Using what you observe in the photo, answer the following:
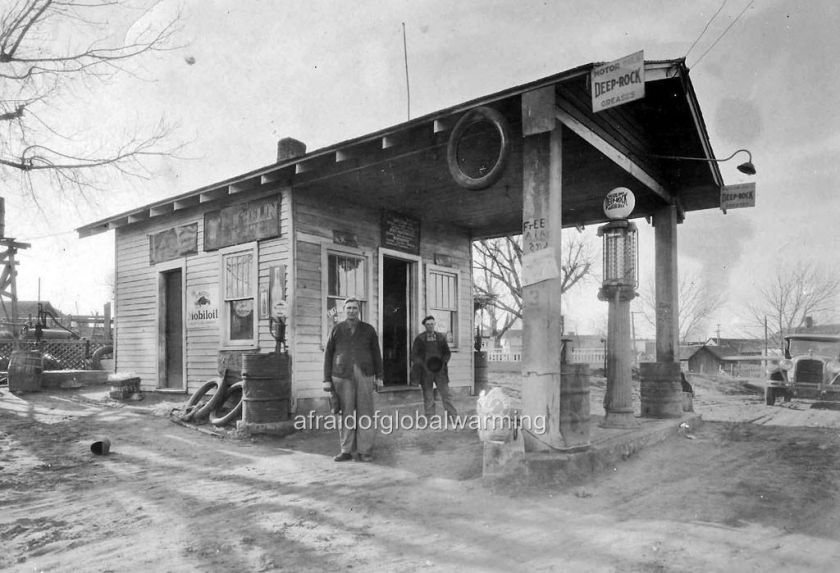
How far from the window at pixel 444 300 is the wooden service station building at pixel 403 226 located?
0.14 ft

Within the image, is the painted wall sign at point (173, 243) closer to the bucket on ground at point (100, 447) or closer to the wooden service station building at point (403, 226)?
the wooden service station building at point (403, 226)

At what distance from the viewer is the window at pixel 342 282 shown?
9.35 meters

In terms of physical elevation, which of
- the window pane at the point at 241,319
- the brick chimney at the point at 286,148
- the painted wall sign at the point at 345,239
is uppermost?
the brick chimney at the point at 286,148

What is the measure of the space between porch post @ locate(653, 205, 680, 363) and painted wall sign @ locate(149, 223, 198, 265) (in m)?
8.33

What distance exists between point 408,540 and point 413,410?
5613mm

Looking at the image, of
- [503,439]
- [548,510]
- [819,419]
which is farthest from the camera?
[819,419]

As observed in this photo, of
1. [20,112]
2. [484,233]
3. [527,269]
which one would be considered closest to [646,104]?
[527,269]

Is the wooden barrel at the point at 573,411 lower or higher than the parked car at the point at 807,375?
higher

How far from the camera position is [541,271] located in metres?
5.64

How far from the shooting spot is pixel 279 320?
27.8ft

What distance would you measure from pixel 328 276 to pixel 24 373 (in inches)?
347

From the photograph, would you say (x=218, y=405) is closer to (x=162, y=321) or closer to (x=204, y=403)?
(x=204, y=403)

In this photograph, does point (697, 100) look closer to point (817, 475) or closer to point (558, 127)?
point (558, 127)

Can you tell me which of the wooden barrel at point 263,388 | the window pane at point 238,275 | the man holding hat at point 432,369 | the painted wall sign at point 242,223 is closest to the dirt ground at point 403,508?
the wooden barrel at point 263,388
